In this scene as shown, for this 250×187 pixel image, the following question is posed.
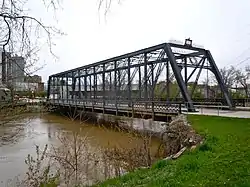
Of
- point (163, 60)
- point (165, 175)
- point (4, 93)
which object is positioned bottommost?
point (165, 175)

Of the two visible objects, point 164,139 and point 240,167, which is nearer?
point 240,167

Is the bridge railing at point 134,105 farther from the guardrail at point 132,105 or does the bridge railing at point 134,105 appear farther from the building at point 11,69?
the building at point 11,69

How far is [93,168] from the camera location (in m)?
11.2

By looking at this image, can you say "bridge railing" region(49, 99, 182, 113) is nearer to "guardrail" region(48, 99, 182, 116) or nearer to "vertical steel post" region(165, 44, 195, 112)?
"guardrail" region(48, 99, 182, 116)

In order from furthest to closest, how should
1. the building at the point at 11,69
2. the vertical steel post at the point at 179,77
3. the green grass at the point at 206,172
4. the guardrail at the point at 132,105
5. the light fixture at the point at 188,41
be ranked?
the light fixture at the point at 188,41
the vertical steel post at the point at 179,77
the guardrail at the point at 132,105
the green grass at the point at 206,172
the building at the point at 11,69

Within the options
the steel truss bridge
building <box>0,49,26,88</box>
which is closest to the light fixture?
the steel truss bridge

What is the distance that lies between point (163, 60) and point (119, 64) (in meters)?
8.84

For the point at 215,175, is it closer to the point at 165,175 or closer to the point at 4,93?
the point at 165,175

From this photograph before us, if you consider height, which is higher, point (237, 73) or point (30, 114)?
point (237, 73)

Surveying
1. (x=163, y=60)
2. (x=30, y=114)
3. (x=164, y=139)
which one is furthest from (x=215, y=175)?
(x=163, y=60)

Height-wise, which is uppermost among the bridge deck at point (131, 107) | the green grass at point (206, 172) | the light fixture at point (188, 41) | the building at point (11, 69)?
the light fixture at point (188, 41)

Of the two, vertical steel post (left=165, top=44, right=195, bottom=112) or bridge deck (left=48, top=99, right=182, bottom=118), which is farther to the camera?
vertical steel post (left=165, top=44, right=195, bottom=112)

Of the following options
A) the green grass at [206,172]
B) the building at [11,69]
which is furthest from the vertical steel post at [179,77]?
the building at [11,69]

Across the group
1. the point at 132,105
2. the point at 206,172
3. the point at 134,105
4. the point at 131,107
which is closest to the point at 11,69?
the point at 206,172
